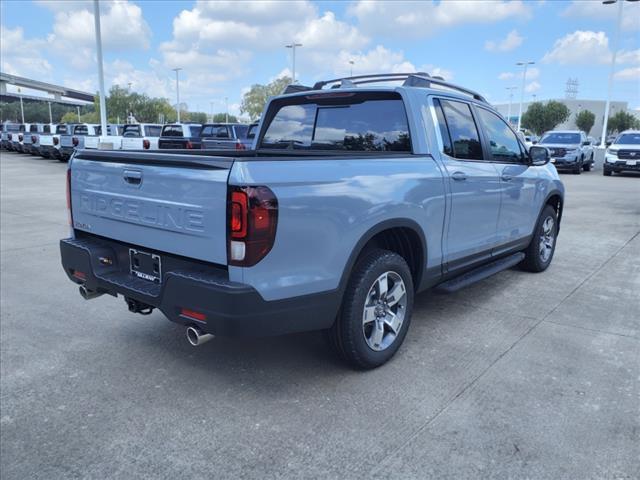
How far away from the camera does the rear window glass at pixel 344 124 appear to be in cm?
420

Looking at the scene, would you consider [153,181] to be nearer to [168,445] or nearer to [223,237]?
[223,237]

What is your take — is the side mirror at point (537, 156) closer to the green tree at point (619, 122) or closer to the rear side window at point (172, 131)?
the rear side window at point (172, 131)

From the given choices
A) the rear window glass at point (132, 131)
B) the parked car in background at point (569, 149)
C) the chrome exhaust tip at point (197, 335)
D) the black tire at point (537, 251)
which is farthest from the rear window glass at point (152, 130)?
the chrome exhaust tip at point (197, 335)

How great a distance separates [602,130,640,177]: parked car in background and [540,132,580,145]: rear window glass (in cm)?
156

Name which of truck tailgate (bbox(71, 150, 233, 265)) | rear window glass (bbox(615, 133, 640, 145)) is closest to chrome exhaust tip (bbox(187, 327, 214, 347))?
truck tailgate (bbox(71, 150, 233, 265))

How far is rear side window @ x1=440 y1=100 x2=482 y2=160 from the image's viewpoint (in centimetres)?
441

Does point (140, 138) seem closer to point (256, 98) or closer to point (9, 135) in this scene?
point (9, 135)

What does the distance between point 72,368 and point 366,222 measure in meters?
2.28

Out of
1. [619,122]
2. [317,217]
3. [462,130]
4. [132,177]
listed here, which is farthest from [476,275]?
[619,122]

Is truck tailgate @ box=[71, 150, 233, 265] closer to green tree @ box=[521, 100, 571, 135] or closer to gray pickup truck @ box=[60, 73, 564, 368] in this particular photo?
gray pickup truck @ box=[60, 73, 564, 368]

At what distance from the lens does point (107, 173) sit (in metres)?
3.49

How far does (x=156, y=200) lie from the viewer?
3133mm

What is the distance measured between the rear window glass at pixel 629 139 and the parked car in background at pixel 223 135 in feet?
48.6

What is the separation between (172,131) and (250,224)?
1929cm
